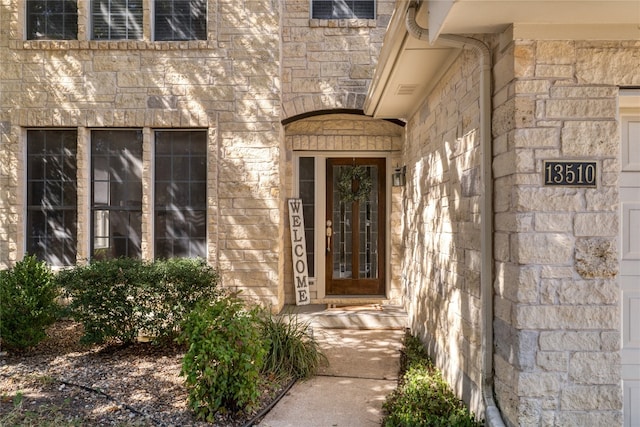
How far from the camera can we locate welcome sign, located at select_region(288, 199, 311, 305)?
666 cm

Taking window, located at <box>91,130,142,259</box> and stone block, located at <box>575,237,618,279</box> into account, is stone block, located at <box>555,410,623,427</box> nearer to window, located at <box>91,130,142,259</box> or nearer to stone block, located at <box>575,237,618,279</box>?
stone block, located at <box>575,237,618,279</box>

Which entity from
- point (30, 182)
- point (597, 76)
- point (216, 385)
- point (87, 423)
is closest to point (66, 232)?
point (30, 182)

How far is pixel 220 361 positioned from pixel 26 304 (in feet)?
8.50

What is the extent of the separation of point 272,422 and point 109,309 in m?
2.22

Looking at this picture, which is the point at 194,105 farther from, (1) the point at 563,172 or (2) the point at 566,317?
(2) the point at 566,317

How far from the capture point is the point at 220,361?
312 centimetres

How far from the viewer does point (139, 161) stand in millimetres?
6219

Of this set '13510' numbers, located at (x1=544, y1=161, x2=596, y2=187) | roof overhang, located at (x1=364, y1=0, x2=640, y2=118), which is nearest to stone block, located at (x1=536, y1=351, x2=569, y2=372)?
'13510' numbers, located at (x1=544, y1=161, x2=596, y2=187)

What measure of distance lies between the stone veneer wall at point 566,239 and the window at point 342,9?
14.1 feet

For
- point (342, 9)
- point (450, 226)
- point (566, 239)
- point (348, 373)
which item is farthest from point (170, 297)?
point (342, 9)

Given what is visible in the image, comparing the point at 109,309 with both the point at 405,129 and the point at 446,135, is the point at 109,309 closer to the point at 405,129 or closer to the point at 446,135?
the point at 446,135

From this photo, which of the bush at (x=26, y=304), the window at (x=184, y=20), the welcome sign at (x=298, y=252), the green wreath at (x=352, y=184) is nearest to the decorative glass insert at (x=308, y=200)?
the welcome sign at (x=298, y=252)

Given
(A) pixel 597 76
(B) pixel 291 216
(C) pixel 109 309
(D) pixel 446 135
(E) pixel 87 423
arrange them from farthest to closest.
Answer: (B) pixel 291 216, (C) pixel 109 309, (D) pixel 446 135, (E) pixel 87 423, (A) pixel 597 76

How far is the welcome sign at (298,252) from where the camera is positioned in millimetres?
6664
